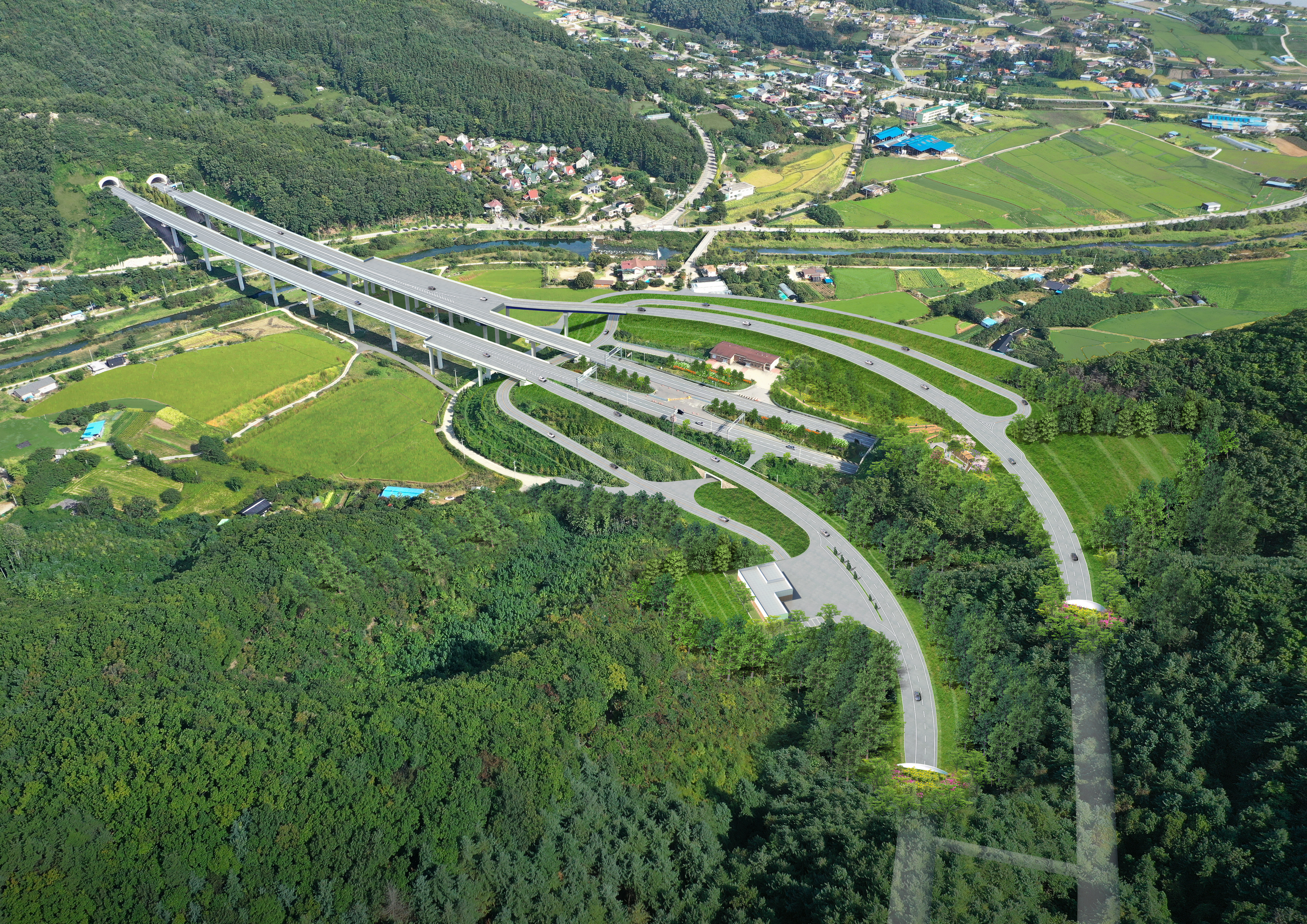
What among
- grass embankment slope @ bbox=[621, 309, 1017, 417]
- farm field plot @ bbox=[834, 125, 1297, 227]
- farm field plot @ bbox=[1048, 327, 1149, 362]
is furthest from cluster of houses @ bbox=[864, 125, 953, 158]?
grass embankment slope @ bbox=[621, 309, 1017, 417]

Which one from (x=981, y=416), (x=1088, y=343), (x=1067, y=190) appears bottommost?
(x=981, y=416)

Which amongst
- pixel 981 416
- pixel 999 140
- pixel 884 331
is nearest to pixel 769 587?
pixel 981 416

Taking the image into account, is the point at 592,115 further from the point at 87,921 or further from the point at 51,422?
the point at 87,921

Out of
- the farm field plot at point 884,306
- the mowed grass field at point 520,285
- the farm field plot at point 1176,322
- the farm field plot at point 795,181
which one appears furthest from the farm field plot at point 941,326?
the farm field plot at point 795,181

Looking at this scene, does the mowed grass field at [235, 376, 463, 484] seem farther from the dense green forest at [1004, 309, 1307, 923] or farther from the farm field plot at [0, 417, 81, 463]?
the dense green forest at [1004, 309, 1307, 923]

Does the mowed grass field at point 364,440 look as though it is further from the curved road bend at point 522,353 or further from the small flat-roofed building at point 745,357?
the small flat-roofed building at point 745,357

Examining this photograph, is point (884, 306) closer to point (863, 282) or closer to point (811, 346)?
point (863, 282)
